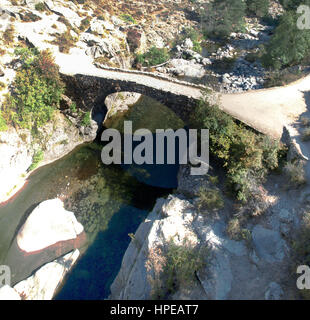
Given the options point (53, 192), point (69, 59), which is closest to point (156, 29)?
point (69, 59)

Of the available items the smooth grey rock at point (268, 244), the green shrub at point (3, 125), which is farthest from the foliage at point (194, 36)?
the smooth grey rock at point (268, 244)

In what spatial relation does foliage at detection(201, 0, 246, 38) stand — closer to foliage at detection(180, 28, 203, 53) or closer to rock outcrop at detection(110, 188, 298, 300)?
foliage at detection(180, 28, 203, 53)

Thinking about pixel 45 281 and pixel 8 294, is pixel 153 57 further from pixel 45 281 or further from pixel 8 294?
pixel 8 294

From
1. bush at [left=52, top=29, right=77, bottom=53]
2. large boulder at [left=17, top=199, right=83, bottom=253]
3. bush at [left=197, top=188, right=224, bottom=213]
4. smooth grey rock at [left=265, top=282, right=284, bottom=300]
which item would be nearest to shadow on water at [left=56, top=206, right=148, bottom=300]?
large boulder at [left=17, top=199, right=83, bottom=253]

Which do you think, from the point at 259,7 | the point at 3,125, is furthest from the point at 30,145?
the point at 259,7

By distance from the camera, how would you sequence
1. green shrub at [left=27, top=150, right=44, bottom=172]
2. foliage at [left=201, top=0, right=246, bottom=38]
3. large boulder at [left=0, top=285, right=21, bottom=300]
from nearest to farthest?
large boulder at [left=0, top=285, right=21, bottom=300] < green shrub at [left=27, top=150, right=44, bottom=172] < foliage at [left=201, top=0, right=246, bottom=38]
